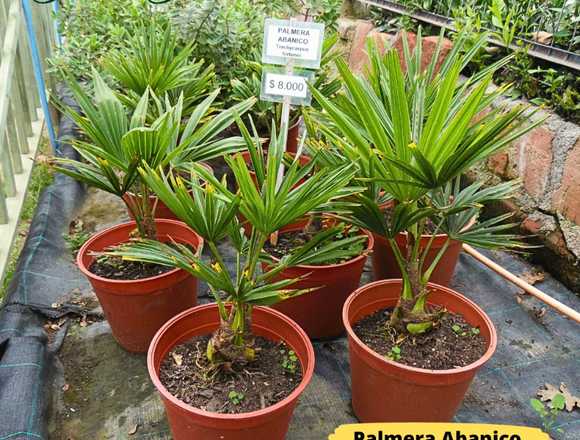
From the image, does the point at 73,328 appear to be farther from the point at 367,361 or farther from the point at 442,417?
the point at 442,417

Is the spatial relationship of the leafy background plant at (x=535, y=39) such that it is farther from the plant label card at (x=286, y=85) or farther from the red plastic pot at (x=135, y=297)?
the red plastic pot at (x=135, y=297)

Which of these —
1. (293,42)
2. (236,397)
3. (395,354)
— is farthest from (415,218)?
(293,42)

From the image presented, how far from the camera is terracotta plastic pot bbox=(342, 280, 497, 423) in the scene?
135cm

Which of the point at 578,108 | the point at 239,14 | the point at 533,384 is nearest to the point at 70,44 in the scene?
the point at 239,14

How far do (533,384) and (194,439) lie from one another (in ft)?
4.13

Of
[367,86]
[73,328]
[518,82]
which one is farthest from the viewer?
[518,82]

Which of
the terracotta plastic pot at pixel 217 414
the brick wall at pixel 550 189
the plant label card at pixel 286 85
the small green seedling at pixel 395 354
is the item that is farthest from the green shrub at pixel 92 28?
the small green seedling at pixel 395 354

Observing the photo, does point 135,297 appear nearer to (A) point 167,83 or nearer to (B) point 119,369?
(B) point 119,369

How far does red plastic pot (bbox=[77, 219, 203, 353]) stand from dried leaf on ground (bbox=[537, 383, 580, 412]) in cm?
133

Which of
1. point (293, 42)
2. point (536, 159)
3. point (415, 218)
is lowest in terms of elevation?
point (536, 159)

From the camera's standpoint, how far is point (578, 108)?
2.17 metres

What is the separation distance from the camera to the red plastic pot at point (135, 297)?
167cm

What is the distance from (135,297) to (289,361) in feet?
2.01

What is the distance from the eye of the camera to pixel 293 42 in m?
1.69
